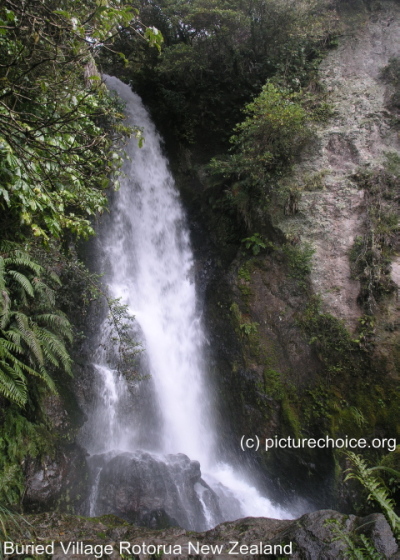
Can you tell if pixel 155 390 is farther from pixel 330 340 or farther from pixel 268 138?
pixel 268 138

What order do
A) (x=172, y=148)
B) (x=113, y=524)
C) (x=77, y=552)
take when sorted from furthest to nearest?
(x=172, y=148)
(x=113, y=524)
(x=77, y=552)

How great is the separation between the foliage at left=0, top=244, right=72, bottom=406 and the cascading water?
1.28 m

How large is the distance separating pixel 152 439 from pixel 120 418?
0.92 m

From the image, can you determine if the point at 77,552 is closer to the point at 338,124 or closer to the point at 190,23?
the point at 338,124

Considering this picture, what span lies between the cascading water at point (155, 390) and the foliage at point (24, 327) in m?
1.28

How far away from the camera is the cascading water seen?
5441 millimetres

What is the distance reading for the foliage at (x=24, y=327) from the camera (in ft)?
12.4

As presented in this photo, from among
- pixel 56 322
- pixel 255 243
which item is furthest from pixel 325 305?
pixel 56 322

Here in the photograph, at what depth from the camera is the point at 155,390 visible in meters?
7.53

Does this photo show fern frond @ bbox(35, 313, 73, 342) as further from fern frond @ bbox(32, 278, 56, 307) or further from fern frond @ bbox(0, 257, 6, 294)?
fern frond @ bbox(0, 257, 6, 294)

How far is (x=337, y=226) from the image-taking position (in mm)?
7930

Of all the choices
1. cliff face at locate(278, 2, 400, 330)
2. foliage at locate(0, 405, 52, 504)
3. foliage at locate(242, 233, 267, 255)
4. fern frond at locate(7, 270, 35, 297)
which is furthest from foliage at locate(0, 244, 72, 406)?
cliff face at locate(278, 2, 400, 330)

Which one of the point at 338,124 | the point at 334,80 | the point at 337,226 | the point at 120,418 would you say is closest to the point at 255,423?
the point at 120,418

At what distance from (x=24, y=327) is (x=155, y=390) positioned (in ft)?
13.3
